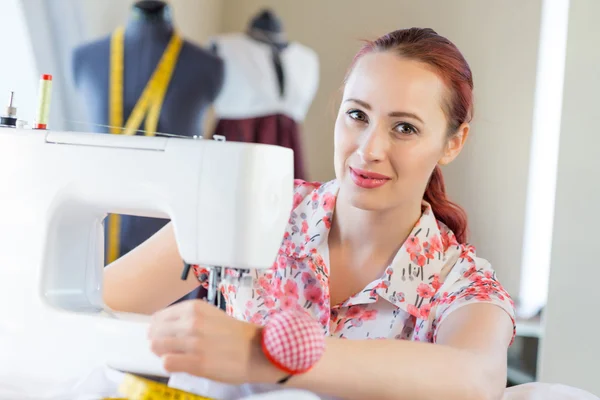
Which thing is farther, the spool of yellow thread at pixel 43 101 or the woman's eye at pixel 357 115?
the woman's eye at pixel 357 115

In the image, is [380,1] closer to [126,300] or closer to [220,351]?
[126,300]

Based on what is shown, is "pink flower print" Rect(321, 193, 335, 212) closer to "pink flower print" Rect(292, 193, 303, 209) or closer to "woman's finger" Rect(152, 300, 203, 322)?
"pink flower print" Rect(292, 193, 303, 209)

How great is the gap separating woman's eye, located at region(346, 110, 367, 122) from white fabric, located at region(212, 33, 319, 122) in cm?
131

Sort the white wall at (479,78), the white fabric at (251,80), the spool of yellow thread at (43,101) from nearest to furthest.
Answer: the spool of yellow thread at (43,101) → the white fabric at (251,80) → the white wall at (479,78)

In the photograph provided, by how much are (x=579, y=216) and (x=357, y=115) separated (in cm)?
108

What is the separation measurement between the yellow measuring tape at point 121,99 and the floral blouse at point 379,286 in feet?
3.35

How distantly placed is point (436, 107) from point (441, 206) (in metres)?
0.25

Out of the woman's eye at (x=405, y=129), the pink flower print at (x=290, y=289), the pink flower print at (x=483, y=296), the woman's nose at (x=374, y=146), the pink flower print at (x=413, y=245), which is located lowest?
the pink flower print at (x=290, y=289)

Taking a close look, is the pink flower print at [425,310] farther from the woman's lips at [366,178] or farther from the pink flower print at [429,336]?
the woman's lips at [366,178]

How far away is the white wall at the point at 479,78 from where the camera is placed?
296 centimetres

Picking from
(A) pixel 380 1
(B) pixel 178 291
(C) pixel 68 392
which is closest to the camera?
(C) pixel 68 392

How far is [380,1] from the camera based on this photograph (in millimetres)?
2977

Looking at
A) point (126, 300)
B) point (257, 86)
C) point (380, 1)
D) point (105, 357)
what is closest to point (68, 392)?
point (105, 357)

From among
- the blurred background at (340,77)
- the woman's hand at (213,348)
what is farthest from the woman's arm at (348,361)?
the blurred background at (340,77)
